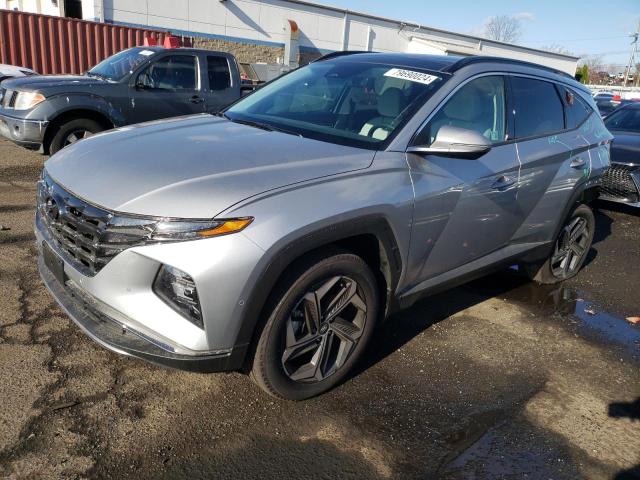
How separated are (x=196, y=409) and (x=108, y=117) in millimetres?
5651

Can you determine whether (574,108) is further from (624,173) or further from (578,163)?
(624,173)

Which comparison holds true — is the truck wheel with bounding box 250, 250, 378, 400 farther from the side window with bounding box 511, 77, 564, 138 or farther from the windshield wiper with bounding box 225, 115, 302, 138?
the side window with bounding box 511, 77, 564, 138

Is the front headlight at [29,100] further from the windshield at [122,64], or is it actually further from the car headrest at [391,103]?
the car headrest at [391,103]

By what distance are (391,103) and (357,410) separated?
179 centimetres

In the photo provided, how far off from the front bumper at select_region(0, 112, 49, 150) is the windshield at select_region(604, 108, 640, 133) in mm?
8660

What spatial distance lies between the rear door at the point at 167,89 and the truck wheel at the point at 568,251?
5.53 meters

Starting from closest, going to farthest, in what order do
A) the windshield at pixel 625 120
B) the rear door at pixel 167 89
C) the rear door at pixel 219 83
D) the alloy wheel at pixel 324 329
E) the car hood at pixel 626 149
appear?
1. the alloy wheel at pixel 324 329
2. the car hood at pixel 626 149
3. the rear door at pixel 167 89
4. the rear door at pixel 219 83
5. the windshield at pixel 625 120

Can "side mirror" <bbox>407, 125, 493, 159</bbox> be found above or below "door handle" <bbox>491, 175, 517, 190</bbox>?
above

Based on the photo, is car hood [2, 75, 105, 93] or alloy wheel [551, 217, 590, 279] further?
car hood [2, 75, 105, 93]

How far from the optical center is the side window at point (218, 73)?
8242mm

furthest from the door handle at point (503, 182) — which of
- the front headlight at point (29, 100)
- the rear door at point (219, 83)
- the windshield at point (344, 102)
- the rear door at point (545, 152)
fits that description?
the front headlight at point (29, 100)

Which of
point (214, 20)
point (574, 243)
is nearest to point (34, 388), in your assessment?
point (574, 243)

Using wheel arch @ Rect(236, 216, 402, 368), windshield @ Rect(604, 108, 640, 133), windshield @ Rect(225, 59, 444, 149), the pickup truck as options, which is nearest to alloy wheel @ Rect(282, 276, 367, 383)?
wheel arch @ Rect(236, 216, 402, 368)

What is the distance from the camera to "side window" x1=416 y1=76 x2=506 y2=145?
3094 millimetres
